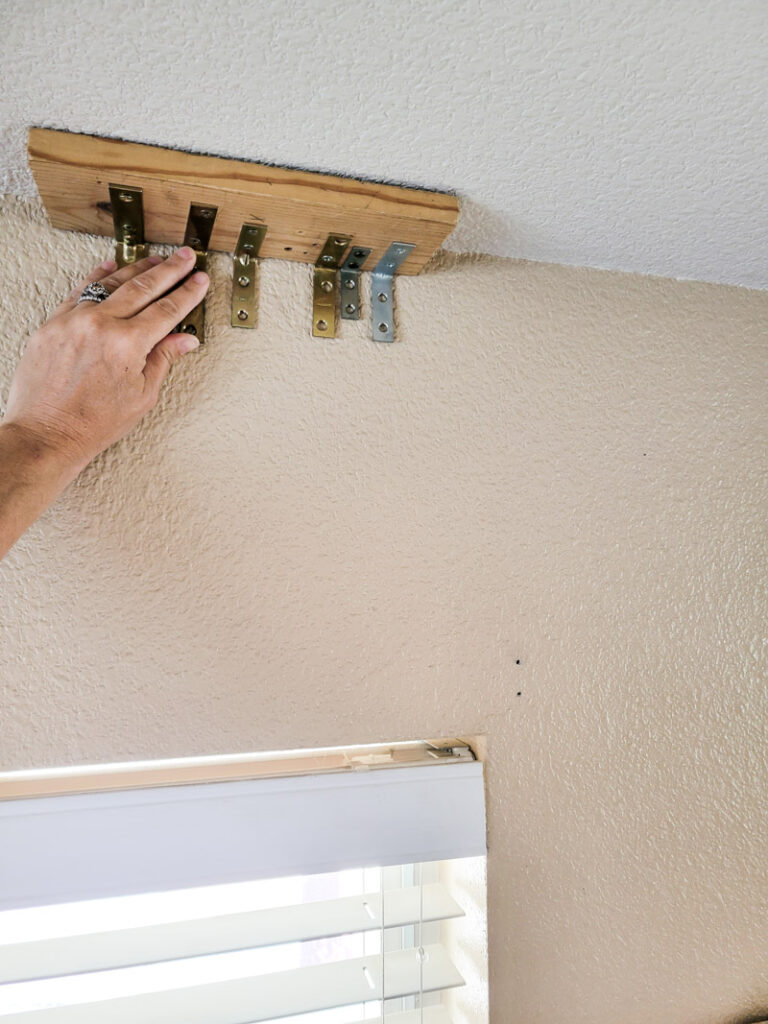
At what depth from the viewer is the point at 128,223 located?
3.05ft

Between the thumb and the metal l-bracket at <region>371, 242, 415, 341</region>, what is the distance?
28cm

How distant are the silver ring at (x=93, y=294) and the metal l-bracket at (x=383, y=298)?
383 mm

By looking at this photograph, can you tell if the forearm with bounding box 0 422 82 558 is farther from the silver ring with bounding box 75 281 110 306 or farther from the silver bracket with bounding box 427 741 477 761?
the silver bracket with bounding box 427 741 477 761

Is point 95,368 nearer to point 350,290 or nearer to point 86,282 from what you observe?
point 86,282

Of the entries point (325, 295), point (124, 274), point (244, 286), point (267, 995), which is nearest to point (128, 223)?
point (124, 274)

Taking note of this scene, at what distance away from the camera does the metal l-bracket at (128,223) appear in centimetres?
87

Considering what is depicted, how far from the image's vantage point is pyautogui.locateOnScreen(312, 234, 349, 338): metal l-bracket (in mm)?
1059

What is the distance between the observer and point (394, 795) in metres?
1.02

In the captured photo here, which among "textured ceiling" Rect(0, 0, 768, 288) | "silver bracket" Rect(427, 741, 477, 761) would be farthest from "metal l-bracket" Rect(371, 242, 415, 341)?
"silver bracket" Rect(427, 741, 477, 761)

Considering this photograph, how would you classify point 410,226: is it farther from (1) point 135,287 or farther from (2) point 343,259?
(1) point 135,287

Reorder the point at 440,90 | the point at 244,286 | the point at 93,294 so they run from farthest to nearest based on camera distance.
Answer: the point at 244,286
the point at 93,294
the point at 440,90

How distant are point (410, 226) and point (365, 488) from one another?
36 centimetres

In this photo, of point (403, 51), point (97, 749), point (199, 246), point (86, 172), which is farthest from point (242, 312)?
point (97, 749)

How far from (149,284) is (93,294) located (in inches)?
2.7
